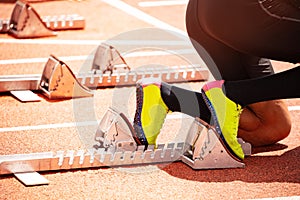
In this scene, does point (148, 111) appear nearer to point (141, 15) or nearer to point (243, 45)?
point (243, 45)

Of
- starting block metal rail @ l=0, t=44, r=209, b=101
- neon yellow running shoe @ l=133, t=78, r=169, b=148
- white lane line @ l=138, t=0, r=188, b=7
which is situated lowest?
white lane line @ l=138, t=0, r=188, b=7

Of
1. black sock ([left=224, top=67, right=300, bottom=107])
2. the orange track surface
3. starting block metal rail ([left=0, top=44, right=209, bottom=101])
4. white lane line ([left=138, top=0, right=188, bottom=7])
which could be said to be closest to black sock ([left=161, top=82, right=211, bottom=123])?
black sock ([left=224, top=67, right=300, bottom=107])

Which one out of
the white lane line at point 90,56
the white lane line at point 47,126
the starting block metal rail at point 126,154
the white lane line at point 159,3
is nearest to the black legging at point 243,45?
the starting block metal rail at point 126,154

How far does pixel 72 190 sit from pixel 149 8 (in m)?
4.84

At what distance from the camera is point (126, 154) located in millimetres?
4535

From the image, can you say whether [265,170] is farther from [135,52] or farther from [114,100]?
[135,52]

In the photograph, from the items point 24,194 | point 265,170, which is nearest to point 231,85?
point 265,170

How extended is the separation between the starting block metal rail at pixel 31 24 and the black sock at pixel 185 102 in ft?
10.1

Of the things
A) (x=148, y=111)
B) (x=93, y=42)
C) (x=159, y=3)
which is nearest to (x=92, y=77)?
(x=93, y=42)

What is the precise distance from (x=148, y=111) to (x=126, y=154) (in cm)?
27

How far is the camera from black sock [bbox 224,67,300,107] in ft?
14.6

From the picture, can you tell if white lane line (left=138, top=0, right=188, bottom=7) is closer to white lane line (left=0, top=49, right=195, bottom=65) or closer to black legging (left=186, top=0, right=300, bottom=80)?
white lane line (left=0, top=49, right=195, bottom=65)

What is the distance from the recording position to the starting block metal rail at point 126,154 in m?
4.43

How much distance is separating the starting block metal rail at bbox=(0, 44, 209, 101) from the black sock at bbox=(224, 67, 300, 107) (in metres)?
1.56
